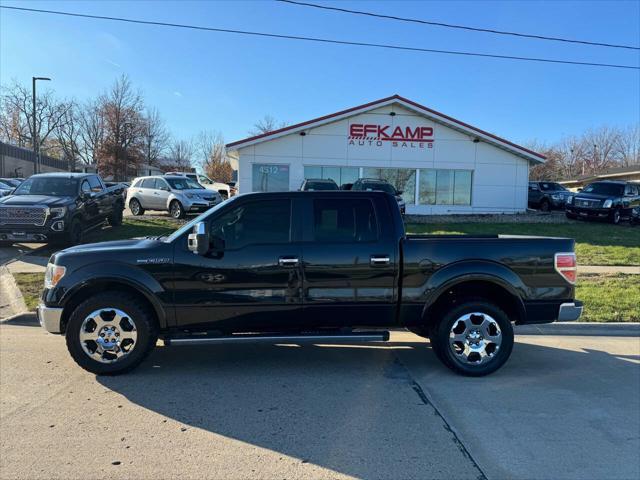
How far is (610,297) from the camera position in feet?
28.0

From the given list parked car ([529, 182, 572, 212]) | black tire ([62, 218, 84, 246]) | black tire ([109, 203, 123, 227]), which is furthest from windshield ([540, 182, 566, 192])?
black tire ([62, 218, 84, 246])

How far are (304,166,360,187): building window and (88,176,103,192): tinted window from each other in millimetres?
11212

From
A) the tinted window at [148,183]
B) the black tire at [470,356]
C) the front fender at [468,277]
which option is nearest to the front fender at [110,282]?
the front fender at [468,277]

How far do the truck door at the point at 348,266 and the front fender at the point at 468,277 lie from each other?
0.38 meters

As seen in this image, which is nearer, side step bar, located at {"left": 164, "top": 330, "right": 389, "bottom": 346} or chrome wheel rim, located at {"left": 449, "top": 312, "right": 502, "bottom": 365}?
side step bar, located at {"left": 164, "top": 330, "right": 389, "bottom": 346}

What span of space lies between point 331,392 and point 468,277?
1.78m

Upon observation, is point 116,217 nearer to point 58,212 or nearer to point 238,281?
point 58,212

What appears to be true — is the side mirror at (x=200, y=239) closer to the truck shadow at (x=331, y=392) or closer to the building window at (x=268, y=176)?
the truck shadow at (x=331, y=392)

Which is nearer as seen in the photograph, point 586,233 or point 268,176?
point 586,233

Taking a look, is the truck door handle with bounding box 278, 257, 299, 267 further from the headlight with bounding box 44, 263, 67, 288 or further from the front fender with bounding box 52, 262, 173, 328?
the headlight with bounding box 44, 263, 67, 288

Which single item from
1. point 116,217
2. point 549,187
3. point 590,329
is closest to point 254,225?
point 590,329

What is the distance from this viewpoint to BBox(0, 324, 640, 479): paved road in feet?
10.9

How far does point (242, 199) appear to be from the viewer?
5066 mm

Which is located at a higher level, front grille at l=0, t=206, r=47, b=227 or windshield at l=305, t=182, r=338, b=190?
windshield at l=305, t=182, r=338, b=190
